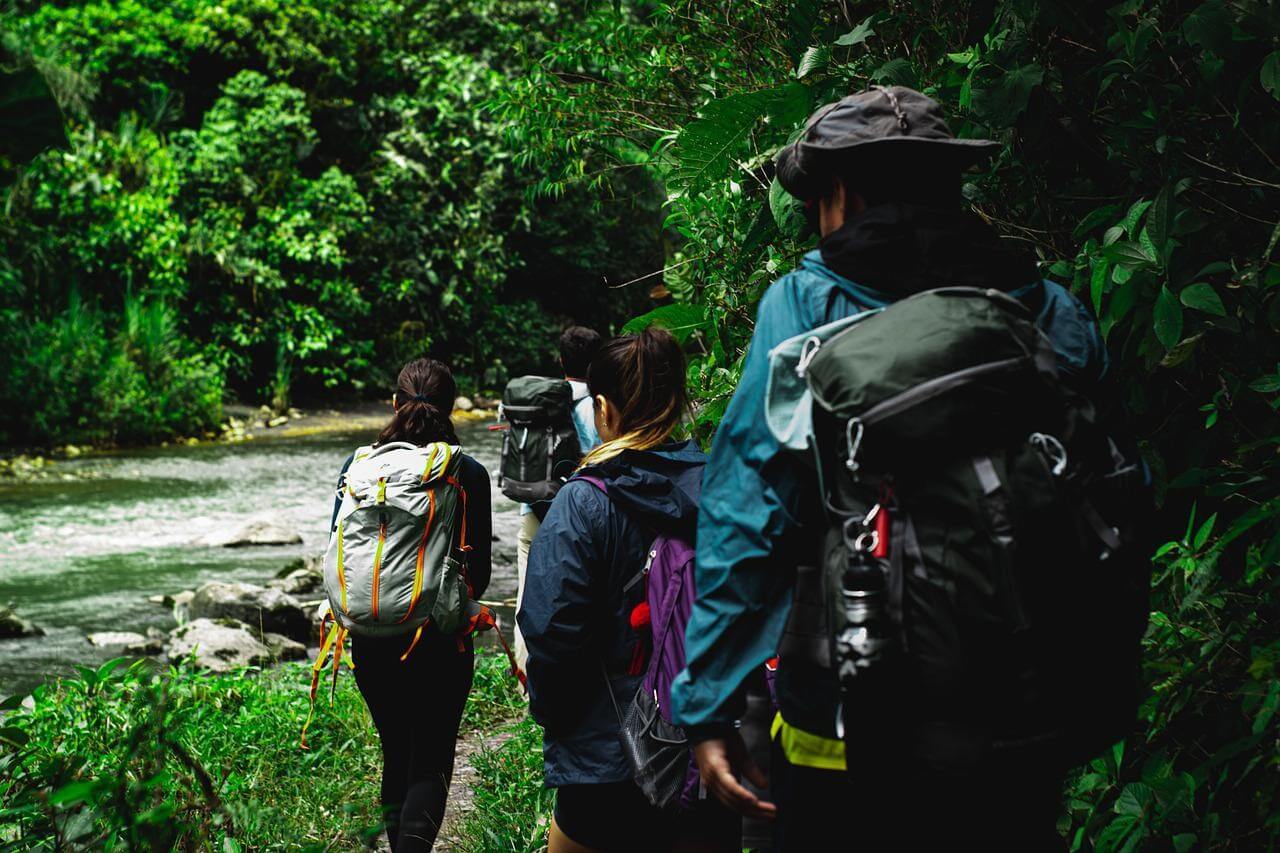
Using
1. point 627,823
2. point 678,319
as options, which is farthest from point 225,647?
point 627,823

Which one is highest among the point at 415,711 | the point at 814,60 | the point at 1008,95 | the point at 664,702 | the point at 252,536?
the point at 814,60

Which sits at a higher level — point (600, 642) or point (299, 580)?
point (600, 642)

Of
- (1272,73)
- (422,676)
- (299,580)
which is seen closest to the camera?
(1272,73)

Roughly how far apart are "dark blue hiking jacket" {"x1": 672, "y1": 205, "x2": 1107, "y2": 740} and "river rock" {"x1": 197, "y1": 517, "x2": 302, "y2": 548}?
10.2m

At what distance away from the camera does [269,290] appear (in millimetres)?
20109

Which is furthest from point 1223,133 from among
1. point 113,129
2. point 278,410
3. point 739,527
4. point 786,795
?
point 113,129

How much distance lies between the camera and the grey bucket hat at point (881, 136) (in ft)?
6.45

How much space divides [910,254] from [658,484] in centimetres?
120

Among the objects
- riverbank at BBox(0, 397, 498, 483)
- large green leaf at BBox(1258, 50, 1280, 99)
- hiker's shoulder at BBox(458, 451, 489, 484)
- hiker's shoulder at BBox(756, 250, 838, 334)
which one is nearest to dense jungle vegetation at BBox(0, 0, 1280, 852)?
large green leaf at BBox(1258, 50, 1280, 99)

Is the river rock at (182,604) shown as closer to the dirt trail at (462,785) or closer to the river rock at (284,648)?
the river rock at (284,648)

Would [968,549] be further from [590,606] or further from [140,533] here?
[140,533]

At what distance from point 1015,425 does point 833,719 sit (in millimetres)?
507

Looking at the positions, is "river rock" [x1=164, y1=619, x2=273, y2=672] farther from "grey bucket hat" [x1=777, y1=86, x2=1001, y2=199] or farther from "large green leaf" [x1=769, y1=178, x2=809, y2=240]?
"grey bucket hat" [x1=777, y1=86, x2=1001, y2=199]

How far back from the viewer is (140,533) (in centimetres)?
1163
